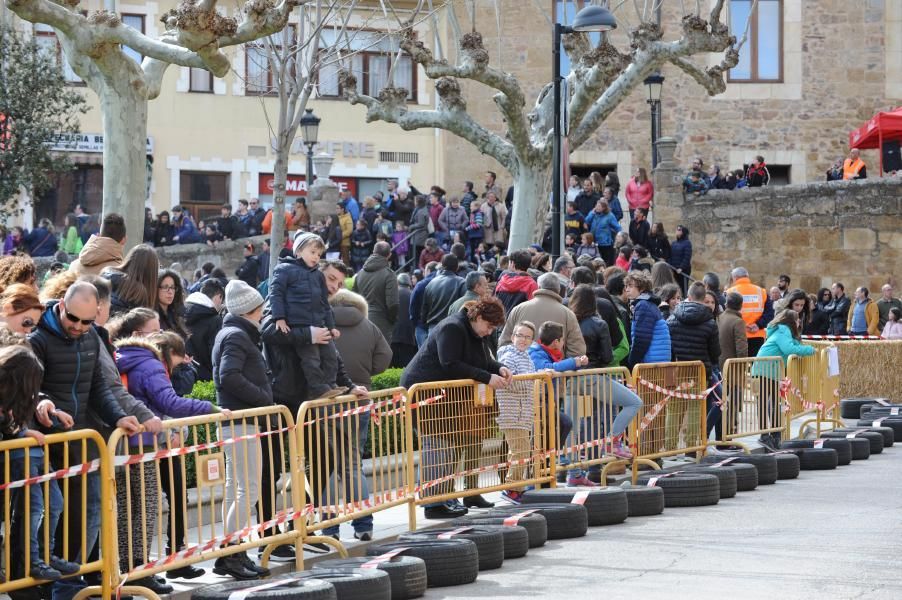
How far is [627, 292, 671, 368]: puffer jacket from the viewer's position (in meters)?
14.3

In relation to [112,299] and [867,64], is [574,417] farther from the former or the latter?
[867,64]

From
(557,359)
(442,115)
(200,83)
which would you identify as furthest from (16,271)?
(200,83)

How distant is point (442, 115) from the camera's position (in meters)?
25.8

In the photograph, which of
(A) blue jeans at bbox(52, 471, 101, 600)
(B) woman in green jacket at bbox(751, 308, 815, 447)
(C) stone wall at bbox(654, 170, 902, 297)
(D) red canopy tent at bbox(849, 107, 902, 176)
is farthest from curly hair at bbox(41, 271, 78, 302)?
(D) red canopy tent at bbox(849, 107, 902, 176)

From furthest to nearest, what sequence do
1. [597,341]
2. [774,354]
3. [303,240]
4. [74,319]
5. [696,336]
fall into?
[774,354], [696,336], [597,341], [303,240], [74,319]

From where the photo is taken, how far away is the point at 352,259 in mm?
A: 29219

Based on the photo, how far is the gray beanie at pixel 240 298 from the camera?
31.2 ft

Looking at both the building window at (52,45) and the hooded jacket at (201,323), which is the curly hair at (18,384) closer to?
the hooded jacket at (201,323)

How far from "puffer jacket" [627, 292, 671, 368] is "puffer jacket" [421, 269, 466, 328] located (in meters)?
2.81

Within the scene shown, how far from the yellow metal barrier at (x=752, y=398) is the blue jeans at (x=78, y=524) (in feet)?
26.9

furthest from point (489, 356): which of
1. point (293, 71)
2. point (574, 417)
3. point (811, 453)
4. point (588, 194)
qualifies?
point (588, 194)

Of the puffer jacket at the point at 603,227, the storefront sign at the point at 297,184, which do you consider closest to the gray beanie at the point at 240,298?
the puffer jacket at the point at 603,227

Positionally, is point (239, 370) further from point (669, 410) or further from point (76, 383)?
point (669, 410)

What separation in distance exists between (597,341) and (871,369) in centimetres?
1087
